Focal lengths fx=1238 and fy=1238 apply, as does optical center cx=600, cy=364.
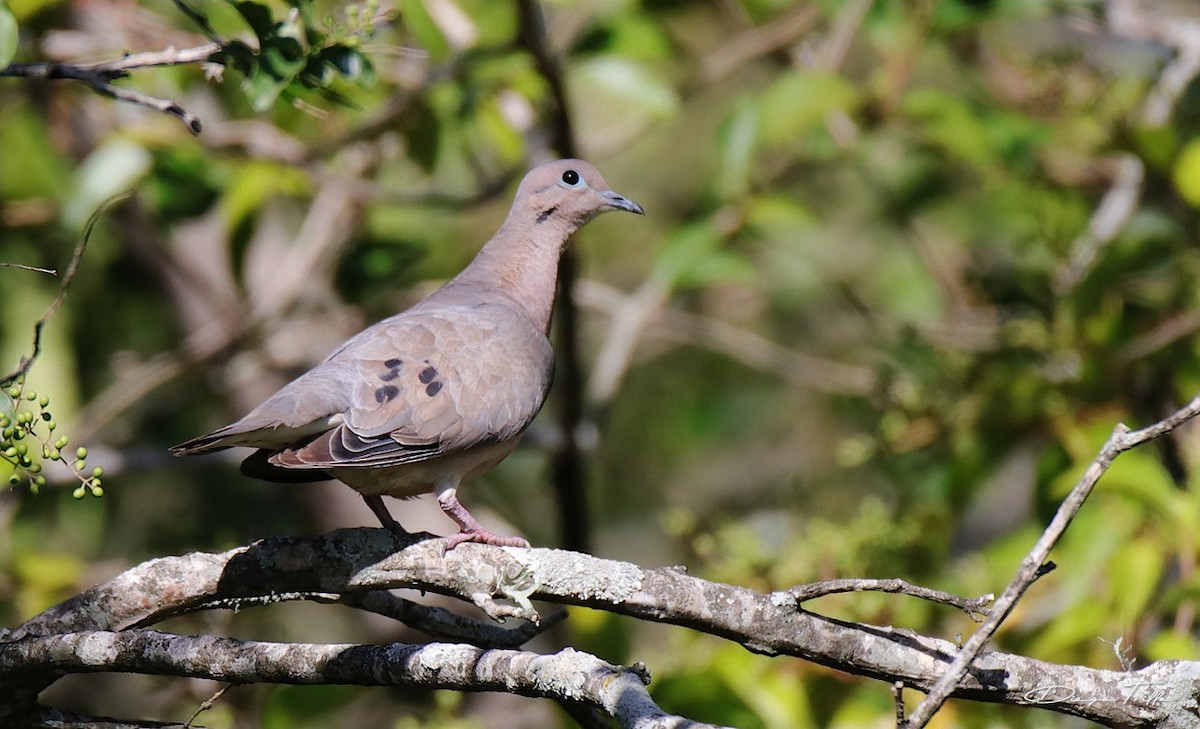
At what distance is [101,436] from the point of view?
18.0 ft

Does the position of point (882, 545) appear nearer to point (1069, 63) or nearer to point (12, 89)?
point (1069, 63)

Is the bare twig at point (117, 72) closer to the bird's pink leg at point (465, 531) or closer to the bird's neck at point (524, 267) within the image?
the bird's pink leg at point (465, 531)

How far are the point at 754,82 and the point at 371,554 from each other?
246 inches

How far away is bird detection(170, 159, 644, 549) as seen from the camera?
3.10 m

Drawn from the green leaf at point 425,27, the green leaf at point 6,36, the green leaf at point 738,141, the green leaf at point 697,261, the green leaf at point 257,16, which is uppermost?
the green leaf at point 738,141

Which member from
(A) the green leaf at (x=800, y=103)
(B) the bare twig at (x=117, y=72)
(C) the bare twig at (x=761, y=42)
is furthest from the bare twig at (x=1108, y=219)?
(B) the bare twig at (x=117, y=72)

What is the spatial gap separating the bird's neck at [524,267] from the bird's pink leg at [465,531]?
30.9 inches

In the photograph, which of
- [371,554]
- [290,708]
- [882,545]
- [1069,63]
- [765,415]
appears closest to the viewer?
[371,554]

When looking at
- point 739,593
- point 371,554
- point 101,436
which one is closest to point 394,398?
point 371,554

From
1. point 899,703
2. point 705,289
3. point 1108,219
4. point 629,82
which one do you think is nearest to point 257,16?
point 899,703

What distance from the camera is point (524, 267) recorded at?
4.19 meters

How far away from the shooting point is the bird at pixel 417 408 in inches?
122

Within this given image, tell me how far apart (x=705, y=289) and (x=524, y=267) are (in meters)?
3.12

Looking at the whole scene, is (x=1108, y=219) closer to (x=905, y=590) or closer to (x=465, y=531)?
(x=465, y=531)
